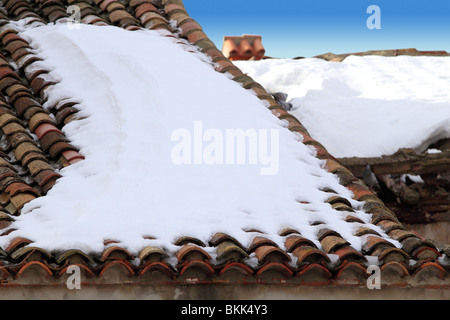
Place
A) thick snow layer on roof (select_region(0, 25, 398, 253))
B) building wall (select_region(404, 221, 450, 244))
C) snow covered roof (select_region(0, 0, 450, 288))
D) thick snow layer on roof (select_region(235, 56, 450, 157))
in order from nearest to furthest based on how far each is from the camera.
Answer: snow covered roof (select_region(0, 0, 450, 288))
thick snow layer on roof (select_region(0, 25, 398, 253))
building wall (select_region(404, 221, 450, 244))
thick snow layer on roof (select_region(235, 56, 450, 157))

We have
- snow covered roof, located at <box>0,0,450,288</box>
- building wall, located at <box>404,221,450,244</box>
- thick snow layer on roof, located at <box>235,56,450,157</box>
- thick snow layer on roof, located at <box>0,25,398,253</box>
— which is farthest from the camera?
thick snow layer on roof, located at <box>235,56,450,157</box>

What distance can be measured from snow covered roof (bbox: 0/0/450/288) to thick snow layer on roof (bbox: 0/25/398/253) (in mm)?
15

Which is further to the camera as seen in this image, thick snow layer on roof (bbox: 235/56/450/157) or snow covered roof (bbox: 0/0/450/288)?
thick snow layer on roof (bbox: 235/56/450/157)

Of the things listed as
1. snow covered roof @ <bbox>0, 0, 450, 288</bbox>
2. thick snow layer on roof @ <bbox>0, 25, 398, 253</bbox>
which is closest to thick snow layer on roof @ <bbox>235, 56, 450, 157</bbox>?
snow covered roof @ <bbox>0, 0, 450, 288</bbox>

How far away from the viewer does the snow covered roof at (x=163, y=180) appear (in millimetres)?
6371

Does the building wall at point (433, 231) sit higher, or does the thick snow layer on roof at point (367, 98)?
the thick snow layer on roof at point (367, 98)

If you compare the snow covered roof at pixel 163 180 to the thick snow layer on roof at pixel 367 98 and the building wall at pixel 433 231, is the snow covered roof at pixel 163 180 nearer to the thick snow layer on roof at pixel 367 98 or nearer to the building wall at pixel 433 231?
the thick snow layer on roof at pixel 367 98

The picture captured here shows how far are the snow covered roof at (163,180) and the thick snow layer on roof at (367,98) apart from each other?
2.01 metres

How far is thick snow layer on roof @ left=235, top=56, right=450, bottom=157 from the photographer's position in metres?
10.8

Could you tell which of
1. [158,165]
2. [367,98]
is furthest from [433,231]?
[158,165]

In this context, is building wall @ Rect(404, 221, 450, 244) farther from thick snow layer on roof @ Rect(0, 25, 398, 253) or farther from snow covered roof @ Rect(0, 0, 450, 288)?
thick snow layer on roof @ Rect(0, 25, 398, 253)

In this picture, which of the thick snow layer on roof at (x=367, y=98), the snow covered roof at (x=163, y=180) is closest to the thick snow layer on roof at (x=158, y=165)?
the snow covered roof at (x=163, y=180)
